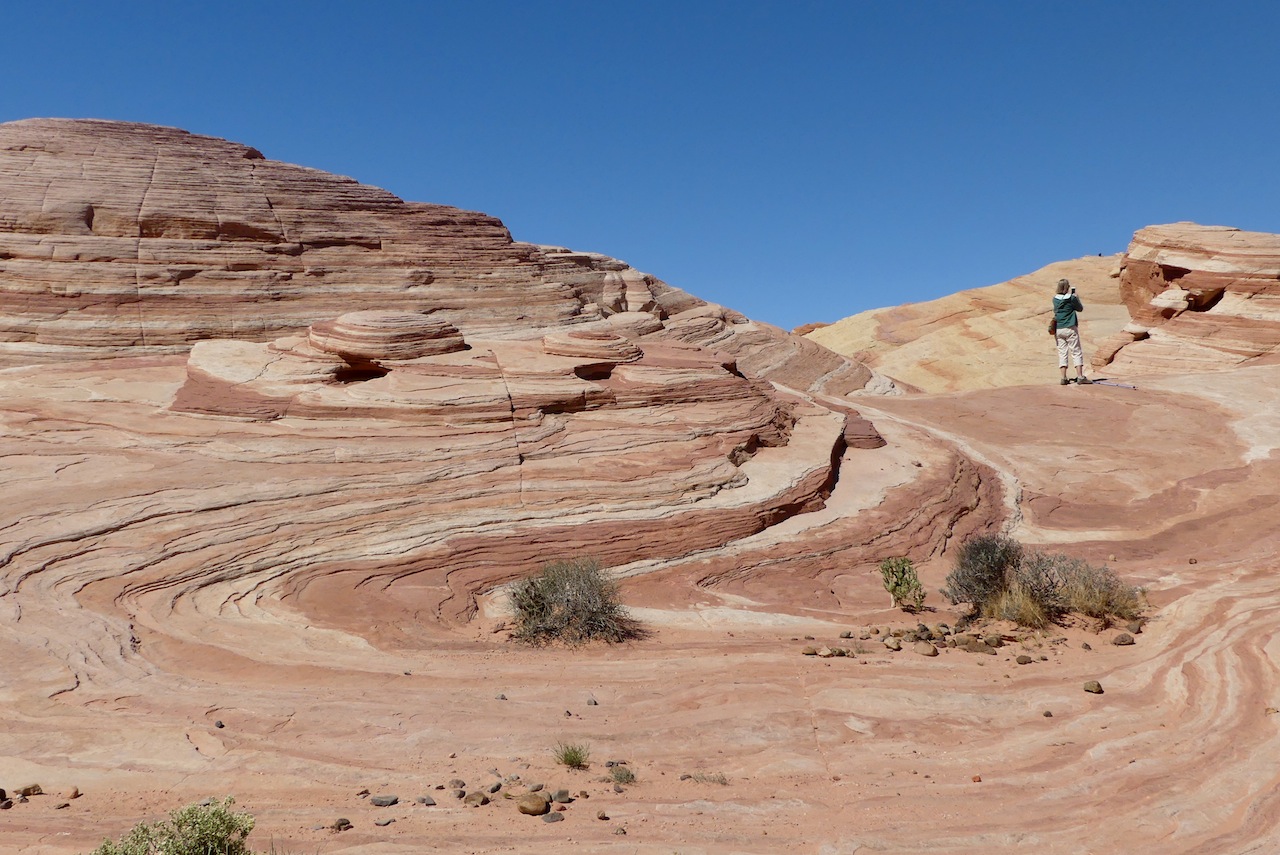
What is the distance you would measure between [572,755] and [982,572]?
686 cm

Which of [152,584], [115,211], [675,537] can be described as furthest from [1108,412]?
[115,211]

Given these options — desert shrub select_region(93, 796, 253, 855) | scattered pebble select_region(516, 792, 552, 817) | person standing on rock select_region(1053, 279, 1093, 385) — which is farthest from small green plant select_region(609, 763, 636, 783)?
person standing on rock select_region(1053, 279, 1093, 385)

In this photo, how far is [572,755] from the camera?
6.52 metres

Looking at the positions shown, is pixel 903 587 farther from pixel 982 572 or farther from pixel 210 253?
pixel 210 253

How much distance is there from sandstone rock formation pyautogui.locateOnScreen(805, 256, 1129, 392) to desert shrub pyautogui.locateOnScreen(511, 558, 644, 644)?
29.8 m

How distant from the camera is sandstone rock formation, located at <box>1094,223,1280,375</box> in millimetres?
25984

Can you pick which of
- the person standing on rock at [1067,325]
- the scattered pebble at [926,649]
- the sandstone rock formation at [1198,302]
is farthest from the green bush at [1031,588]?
the sandstone rock formation at [1198,302]

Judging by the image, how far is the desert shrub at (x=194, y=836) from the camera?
179 inches

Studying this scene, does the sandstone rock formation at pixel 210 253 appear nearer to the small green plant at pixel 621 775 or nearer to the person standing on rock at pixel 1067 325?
the person standing on rock at pixel 1067 325

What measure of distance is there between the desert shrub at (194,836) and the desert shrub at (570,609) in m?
5.25

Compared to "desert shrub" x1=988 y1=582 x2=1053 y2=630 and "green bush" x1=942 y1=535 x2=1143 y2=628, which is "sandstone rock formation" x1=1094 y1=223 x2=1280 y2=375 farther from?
"desert shrub" x1=988 y1=582 x2=1053 y2=630

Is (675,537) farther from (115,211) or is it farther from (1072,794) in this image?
(115,211)

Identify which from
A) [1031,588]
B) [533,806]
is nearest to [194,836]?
[533,806]

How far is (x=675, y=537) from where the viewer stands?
12766 millimetres
